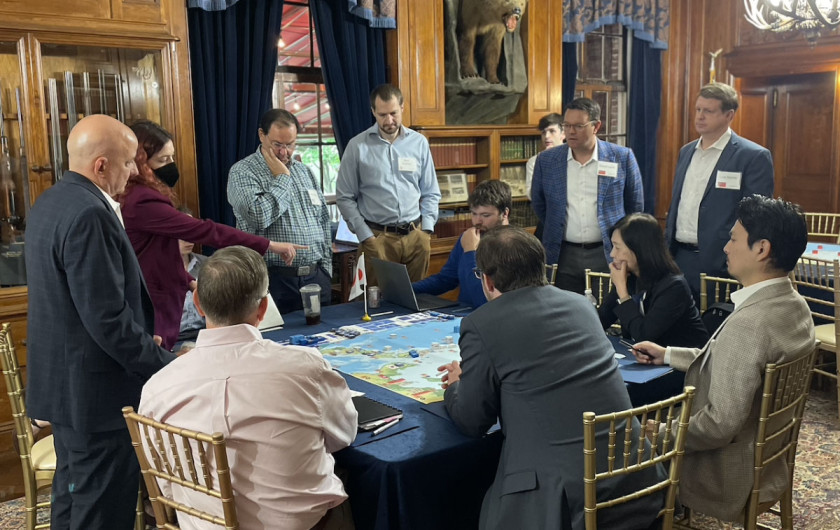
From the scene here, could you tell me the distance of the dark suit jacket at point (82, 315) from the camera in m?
2.10

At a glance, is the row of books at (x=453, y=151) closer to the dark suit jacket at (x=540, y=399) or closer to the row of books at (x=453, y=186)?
the row of books at (x=453, y=186)

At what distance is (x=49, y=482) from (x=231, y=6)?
9.51ft

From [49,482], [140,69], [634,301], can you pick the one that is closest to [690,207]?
[634,301]

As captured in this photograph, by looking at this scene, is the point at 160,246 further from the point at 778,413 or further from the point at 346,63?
the point at 346,63

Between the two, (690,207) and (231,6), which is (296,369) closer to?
(690,207)

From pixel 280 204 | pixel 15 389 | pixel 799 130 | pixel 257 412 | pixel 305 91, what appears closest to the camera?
pixel 257 412

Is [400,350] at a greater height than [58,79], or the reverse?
[58,79]

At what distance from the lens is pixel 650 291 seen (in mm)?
2855

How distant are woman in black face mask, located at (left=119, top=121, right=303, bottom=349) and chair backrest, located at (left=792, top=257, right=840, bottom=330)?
290cm

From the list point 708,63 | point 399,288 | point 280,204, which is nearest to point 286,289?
point 280,204

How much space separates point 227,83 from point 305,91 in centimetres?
77

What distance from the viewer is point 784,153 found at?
6895 millimetres

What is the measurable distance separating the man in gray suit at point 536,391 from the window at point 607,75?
5.11 meters

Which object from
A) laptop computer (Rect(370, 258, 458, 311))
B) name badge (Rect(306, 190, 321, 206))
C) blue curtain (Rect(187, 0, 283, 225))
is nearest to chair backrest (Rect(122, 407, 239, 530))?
laptop computer (Rect(370, 258, 458, 311))
